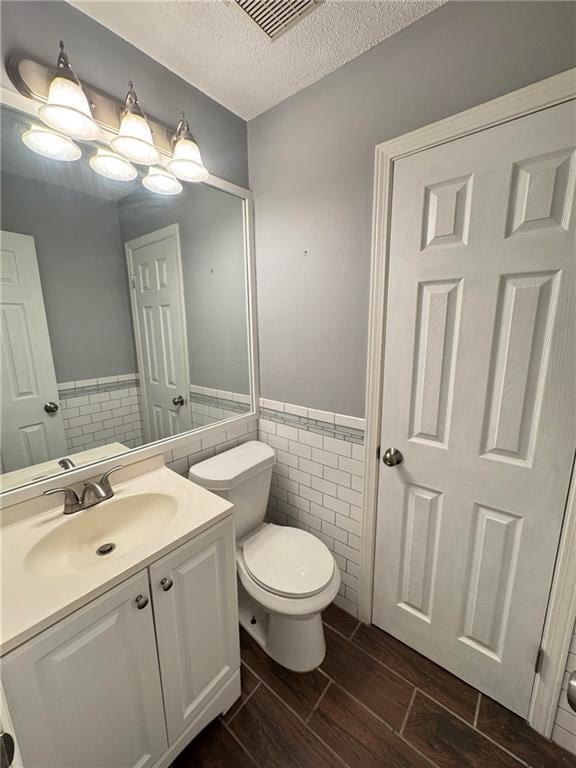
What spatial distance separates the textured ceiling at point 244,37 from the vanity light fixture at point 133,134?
18cm

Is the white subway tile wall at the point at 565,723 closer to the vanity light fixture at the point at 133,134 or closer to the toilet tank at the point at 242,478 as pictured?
the toilet tank at the point at 242,478

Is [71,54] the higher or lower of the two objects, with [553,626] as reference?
higher

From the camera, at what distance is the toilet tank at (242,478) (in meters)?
1.34

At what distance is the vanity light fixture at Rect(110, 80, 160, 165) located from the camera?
1029mm

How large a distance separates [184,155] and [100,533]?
56.6 inches

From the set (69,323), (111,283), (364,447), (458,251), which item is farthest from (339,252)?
(69,323)

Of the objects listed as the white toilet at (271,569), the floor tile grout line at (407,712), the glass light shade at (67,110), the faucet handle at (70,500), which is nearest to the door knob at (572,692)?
the floor tile grout line at (407,712)

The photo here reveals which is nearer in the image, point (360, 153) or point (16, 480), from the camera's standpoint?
point (16, 480)

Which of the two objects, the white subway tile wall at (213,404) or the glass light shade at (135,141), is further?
the white subway tile wall at (213,404)

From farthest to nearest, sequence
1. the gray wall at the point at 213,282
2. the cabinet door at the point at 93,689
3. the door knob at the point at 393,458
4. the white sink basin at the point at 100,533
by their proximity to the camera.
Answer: the gray wall at the point at 213,282
the door knob at the point at 393,458
the white sink basin at the point at 100,533
the cabinet door at the point at 93,689

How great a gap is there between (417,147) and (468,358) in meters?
0.75

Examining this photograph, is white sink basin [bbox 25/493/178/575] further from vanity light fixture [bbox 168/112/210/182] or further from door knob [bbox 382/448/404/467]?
vanity light fixture [bbox 168/112/210/182]

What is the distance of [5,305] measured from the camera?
1.03 meters

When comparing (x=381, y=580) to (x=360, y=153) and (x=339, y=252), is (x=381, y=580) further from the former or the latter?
(x=360, y=153)
